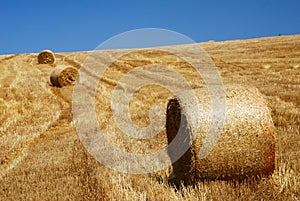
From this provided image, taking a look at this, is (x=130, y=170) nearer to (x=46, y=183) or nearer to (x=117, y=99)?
(x=46, y=183)

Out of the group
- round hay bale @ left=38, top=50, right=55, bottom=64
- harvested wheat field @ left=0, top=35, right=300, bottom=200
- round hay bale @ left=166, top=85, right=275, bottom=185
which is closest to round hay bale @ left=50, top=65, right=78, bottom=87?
harvested wheat field @ left=0, top=35, right=300, bottom=200

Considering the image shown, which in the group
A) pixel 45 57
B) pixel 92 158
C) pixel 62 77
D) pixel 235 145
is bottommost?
pixel 92 158

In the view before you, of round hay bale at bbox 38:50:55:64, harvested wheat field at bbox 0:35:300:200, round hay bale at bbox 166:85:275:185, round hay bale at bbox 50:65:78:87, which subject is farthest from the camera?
round hay bale at bbox 38:50:55:64

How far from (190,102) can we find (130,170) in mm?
1371

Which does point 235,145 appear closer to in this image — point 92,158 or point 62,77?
point 92,158

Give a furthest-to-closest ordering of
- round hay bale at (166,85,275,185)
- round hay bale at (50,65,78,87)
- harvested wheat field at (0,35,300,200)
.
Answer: round hay bale at (50,65,78,87), round hay bale at (166,85,275,185), harvested wheat field at (0,35,300,200)

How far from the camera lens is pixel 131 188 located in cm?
462

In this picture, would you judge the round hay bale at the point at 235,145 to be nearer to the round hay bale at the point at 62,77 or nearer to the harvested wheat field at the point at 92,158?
the harvested wheat field at the point at 92,158

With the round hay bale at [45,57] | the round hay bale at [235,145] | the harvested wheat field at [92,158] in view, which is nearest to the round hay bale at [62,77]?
the harvested wheat field at [92,158]

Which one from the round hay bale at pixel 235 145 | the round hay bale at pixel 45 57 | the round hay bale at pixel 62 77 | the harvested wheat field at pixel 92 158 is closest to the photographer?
the harvested wheat field at pixel 92 158

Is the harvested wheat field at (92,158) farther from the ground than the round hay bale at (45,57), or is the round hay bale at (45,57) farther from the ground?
the round hay bale at (45,57)

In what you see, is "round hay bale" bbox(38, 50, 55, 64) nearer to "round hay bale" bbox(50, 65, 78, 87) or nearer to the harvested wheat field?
"round hay bale" bbox(50, 65, 78, 87)

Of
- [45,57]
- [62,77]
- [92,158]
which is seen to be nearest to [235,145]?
[92,158]

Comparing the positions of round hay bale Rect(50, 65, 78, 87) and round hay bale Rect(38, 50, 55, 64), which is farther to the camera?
round hay bale Rect(38, 50, 55, 64)
